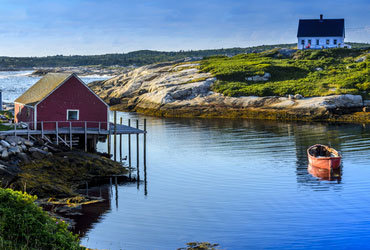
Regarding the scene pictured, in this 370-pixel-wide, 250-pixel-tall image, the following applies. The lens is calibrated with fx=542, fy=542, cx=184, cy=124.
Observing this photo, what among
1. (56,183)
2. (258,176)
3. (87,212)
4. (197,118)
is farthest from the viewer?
(197,118)

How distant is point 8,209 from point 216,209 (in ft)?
51.1

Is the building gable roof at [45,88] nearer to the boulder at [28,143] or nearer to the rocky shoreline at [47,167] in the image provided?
the rocky shoreline at [47,167]

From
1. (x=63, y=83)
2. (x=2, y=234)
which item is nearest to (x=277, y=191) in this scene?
(x=63, y=83)

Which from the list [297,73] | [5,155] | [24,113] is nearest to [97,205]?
[5,155]

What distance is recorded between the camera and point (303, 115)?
236 ft

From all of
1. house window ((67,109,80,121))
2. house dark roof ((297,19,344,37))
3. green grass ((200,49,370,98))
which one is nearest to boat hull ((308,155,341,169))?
house window ((67,109,80,121))

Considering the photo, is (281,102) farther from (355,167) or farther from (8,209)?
(8,209)

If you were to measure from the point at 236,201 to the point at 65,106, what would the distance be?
17386mm

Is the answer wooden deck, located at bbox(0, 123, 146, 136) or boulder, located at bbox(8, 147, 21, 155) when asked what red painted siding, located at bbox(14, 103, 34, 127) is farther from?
boulder, located at bbox(8, 147, 21, 155)

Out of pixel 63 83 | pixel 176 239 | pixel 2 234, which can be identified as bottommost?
pixel 176 239

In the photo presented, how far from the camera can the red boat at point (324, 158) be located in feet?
129

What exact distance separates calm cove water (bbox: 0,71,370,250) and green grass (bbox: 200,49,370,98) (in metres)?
25.6

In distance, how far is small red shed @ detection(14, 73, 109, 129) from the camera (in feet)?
135

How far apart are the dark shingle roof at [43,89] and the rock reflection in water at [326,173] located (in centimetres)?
1984
